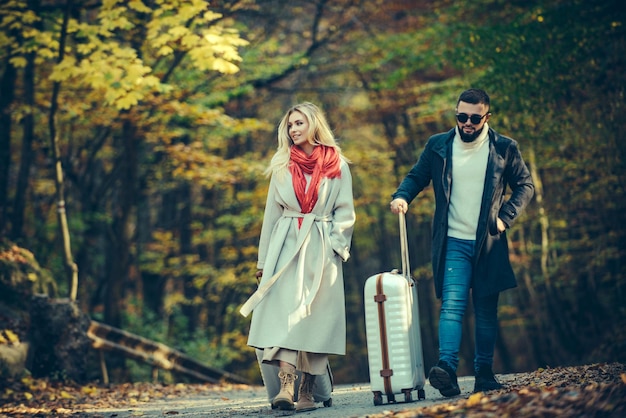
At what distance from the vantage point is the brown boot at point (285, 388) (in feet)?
21.2

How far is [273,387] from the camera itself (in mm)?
7090

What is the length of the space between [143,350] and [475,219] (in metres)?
6.42

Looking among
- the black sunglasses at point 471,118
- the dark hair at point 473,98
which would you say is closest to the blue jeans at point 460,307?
the black sunglasses at point 471,118

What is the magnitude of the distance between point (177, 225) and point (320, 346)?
1331 centimetres

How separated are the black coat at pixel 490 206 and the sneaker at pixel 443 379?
0.64m

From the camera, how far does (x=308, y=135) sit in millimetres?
6934

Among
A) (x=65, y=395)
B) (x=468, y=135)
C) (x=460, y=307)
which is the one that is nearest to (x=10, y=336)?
(x=65, y=395)

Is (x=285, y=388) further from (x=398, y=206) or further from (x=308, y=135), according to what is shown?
(x=308, y=135)

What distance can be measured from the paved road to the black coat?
89 centimetres

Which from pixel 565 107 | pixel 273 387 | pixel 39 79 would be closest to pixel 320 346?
pixel 273 387

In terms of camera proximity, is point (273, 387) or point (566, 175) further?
point (566, 175)

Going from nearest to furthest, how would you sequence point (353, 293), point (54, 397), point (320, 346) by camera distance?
point (320, 346) → point (54, 397) → point (353, 293)

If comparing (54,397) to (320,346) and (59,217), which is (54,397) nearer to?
(59,217)

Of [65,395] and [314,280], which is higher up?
[314,280]
